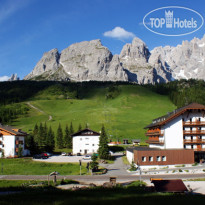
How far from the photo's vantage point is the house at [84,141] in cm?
9444

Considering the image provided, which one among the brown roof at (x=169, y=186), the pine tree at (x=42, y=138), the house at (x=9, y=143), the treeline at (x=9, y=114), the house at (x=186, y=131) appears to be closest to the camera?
the brown roof at (x=169, y=186)

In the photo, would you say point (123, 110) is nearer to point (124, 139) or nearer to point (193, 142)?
point (124, 139)

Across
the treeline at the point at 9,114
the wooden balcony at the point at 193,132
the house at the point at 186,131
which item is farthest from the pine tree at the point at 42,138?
the treeline at the point at 9,114

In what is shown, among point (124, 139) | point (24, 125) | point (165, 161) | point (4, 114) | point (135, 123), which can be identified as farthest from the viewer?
point (4, 114)

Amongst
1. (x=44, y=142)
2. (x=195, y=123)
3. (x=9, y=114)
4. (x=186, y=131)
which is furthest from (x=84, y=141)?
(x=9, y=114)

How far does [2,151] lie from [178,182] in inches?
2585

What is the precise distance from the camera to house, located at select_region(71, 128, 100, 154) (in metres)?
94.4

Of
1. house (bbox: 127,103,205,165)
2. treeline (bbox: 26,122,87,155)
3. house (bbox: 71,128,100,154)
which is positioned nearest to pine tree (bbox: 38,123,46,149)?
treeline (bbox: 26,122,87,155)

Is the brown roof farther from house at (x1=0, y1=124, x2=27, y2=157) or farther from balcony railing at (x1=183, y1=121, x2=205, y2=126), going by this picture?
house at (x1=0, y1=124, x2=27, y2=157)

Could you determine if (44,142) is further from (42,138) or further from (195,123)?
(195,123)

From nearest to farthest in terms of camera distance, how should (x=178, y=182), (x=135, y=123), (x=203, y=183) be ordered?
1. (x=178, y=182)
2. (x=203, y=183)
3. (x=135, y=123)

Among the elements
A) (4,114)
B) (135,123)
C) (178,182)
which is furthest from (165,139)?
(4,114)

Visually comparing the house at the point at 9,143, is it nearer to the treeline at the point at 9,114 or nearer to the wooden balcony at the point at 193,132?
the wooden balcony at the point at 193,132

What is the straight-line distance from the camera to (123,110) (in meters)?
189
